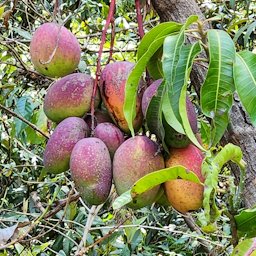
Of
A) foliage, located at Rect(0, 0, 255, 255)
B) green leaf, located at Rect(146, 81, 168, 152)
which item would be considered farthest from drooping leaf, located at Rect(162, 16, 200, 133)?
foliage, located at Rect(0, 0, 255, 255)

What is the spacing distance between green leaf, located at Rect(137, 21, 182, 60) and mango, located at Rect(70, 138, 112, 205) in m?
0.13

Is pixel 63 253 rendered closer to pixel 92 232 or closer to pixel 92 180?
pixel 92 232

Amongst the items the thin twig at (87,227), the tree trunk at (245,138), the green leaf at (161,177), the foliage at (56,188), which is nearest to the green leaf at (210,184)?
the green leaf at (161,177)

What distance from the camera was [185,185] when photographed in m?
0.64

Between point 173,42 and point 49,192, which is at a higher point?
point 173,42

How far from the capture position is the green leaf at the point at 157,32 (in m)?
0.67

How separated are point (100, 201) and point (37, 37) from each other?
0.32m

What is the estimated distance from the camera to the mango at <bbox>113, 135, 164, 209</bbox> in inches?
25.8

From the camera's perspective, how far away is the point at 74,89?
0.75 m

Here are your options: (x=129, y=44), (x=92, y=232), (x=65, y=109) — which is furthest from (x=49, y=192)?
(x=65, y=109)

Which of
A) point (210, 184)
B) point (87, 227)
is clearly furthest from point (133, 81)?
point (87, 227)

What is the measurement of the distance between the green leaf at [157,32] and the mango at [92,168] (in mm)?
130

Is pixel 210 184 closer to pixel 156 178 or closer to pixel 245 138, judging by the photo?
pixel 156 178

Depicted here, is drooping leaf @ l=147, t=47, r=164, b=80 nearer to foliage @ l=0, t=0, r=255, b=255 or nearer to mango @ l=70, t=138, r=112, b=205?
mango @ l=70, t=138, r=112, b=205
